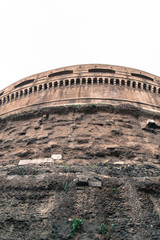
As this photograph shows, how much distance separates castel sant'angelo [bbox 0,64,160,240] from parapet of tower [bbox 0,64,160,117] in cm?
10

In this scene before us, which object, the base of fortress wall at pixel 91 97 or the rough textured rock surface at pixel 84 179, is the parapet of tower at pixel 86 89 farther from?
the rough textured rock surface at pixel 84 179

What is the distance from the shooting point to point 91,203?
2963 mm

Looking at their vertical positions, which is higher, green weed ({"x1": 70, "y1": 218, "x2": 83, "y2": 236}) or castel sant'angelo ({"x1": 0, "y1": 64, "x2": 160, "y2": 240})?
castel sant'angelo ({"x1": 0, "y1": 64, "x2": 160, "y2": 240})

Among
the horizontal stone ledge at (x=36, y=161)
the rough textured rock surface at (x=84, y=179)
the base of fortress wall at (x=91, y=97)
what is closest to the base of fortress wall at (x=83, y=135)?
the rough textured rock surface at (x=84, y=179)

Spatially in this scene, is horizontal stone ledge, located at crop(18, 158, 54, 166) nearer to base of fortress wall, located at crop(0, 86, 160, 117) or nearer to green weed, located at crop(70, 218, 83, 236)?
green weed, located at crop(70, 218, 83, 236)

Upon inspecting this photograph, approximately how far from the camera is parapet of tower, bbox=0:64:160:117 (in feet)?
30.9

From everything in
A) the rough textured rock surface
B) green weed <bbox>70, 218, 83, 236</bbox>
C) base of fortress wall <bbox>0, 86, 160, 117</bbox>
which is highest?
base of fortress wall <bbox>0, 86, 160, 117</bbox>

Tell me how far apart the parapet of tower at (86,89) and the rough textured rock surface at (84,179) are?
3195 mm

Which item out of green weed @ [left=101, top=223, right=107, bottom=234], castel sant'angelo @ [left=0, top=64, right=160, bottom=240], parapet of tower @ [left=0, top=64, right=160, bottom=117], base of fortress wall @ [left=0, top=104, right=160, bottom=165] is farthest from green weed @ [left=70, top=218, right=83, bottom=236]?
parapet of tower @ [left=0, top=64, right=160, bottom=117]

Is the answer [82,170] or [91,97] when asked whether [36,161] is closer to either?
[82,170]

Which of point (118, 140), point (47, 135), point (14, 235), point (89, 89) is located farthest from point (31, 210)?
point (89, 89)

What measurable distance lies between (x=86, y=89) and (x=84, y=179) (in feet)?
22.9

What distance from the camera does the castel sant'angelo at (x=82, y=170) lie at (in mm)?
2730

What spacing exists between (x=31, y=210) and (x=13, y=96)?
9.87m
